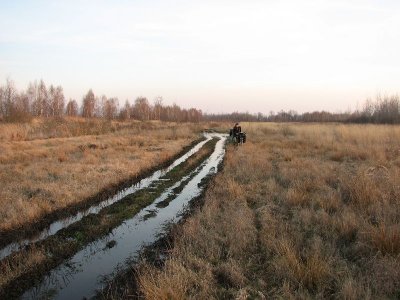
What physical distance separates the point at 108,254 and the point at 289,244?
3.06 meters

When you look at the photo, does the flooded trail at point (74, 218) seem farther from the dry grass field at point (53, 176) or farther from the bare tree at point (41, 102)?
the bare tree at point (41, 102)

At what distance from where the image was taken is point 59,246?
6.45 metres

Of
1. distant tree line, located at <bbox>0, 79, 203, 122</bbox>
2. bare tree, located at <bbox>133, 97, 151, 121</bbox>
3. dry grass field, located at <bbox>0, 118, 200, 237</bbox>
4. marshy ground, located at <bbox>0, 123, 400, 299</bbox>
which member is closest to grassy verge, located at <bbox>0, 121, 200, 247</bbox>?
dry grass field, located at <bbox>0, 118, 200, 237</bbox>

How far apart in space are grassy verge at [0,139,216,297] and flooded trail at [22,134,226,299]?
151 mm

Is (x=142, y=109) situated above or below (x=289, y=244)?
above

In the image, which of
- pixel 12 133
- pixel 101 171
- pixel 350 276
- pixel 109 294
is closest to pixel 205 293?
pixel 109 294

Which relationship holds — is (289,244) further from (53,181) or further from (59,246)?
(53,181)

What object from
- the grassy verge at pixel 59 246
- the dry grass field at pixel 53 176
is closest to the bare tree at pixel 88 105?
the dry grass field at pixel 53 176

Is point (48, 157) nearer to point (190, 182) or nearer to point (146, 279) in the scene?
point (190, 182)

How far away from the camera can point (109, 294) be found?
499 cm

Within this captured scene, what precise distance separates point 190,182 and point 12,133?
770 inches

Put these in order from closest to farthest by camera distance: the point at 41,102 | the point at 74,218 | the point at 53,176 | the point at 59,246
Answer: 1. the point at 59,246
2. the point at 74,218
3. the point at 53,176
4. the point at 41,102

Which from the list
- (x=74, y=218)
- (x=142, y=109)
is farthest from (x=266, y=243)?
(x=142, y=109)

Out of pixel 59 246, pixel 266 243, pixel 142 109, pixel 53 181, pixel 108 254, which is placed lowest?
pixel 108 254
